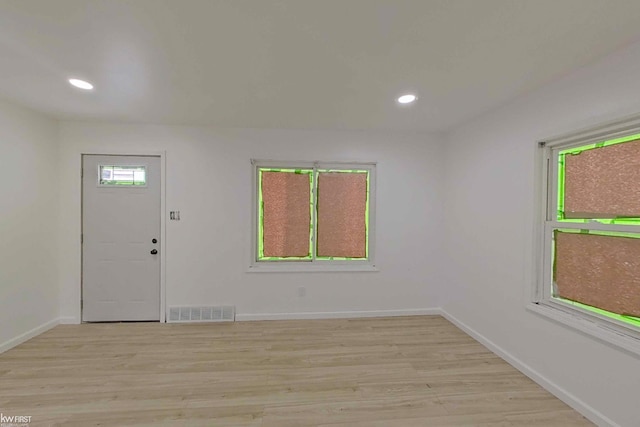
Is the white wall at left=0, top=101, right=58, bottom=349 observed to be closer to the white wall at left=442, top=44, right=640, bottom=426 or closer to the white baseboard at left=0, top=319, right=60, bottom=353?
the white baseboard at left=0, top=319, right=60, bottom=353

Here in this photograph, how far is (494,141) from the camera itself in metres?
2.93

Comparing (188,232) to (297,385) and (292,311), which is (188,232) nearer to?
(292,311)

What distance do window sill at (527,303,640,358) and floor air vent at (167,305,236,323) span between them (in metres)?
3.19

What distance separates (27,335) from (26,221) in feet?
3.94

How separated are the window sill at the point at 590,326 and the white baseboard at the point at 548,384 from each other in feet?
1.63

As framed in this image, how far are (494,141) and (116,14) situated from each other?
3202mm

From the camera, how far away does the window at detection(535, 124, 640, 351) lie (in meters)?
1.86

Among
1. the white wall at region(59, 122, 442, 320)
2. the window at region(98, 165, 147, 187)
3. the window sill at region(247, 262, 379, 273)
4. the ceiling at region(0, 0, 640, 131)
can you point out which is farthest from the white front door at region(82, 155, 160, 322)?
the window sill at region(247, 262, 379, 273)

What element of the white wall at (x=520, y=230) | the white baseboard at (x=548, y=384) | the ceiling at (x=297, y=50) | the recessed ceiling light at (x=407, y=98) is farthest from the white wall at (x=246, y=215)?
the recessed ceiling light at (x=407, y=98)

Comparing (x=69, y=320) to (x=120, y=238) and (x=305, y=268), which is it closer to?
(x=120, y=238)

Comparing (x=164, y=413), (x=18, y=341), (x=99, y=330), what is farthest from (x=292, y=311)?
(x=18, y=341)

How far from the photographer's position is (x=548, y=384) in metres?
2.25

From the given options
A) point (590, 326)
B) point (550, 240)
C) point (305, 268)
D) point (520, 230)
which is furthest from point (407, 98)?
point (305, 268)

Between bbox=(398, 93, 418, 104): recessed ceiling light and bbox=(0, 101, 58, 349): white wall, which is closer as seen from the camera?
bbox=(398, 93, 418, 104): recessed ceiling light
